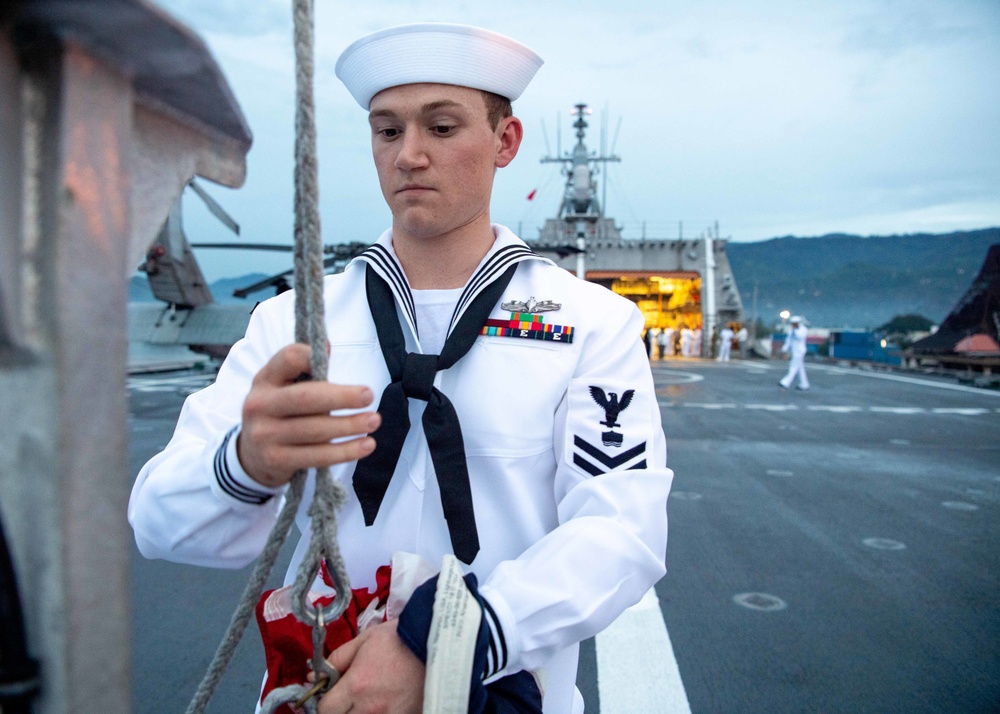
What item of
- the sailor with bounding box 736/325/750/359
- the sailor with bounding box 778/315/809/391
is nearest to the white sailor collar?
the sailor with bounding box 778/315/809/391

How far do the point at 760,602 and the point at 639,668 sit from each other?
0.99m

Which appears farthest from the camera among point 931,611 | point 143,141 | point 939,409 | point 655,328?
point 655,328

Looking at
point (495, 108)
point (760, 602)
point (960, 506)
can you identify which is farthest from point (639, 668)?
point (960, 506)

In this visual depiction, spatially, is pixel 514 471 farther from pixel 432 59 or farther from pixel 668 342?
pixel 668 342

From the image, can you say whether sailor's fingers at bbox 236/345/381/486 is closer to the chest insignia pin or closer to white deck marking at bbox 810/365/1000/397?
the chest insignia pin

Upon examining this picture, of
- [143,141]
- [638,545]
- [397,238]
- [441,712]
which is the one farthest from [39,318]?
[397,238]

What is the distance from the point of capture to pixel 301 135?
0.73 meters

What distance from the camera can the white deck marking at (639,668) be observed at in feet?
8.20

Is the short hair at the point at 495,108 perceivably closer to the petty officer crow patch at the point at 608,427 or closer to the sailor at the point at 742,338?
the petty officer crow patch at the point at 608,427

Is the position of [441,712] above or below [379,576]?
below

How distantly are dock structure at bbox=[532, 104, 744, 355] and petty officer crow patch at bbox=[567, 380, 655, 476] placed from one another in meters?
24.9

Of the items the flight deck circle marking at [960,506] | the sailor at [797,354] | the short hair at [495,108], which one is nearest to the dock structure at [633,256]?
the sailor at [797,354]

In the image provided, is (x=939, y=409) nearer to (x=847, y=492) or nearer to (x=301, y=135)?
(x=847, y=492)

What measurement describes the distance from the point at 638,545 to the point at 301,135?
884 millimetres
